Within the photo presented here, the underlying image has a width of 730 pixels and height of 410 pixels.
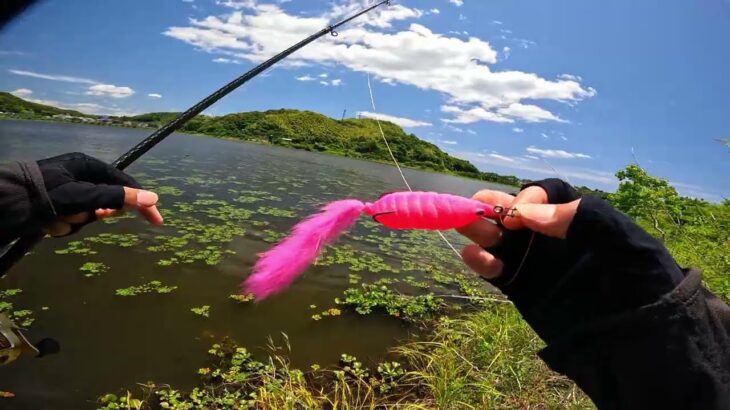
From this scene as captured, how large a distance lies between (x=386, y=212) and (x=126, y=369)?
4.90 m

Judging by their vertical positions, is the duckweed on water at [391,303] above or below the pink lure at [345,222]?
below

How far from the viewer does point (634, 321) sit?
913mm

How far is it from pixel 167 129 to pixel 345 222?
3.24 ft

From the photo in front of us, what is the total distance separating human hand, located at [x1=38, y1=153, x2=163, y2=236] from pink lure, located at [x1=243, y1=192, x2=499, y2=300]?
1.44ft

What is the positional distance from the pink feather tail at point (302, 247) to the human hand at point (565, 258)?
0.43 metres

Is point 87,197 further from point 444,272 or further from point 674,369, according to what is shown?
point 444,272

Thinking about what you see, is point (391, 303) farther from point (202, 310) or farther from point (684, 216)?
point (684, 216)

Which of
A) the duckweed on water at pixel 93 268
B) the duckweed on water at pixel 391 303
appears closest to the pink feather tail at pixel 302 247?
the duckweed on water at pixel 391 303

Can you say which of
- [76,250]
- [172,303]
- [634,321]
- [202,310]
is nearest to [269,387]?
[202,310]

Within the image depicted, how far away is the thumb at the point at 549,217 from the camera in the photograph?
0.97 m

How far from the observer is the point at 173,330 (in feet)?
19.1

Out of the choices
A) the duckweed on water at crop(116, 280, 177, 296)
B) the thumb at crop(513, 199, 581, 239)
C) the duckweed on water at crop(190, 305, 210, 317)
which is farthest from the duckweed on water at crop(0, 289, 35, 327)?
the thumb at crop(513, 199, 581, 239)

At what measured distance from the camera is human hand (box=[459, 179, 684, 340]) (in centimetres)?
92

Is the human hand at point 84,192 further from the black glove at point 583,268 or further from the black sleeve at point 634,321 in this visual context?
the black sleeve at point 634,321
